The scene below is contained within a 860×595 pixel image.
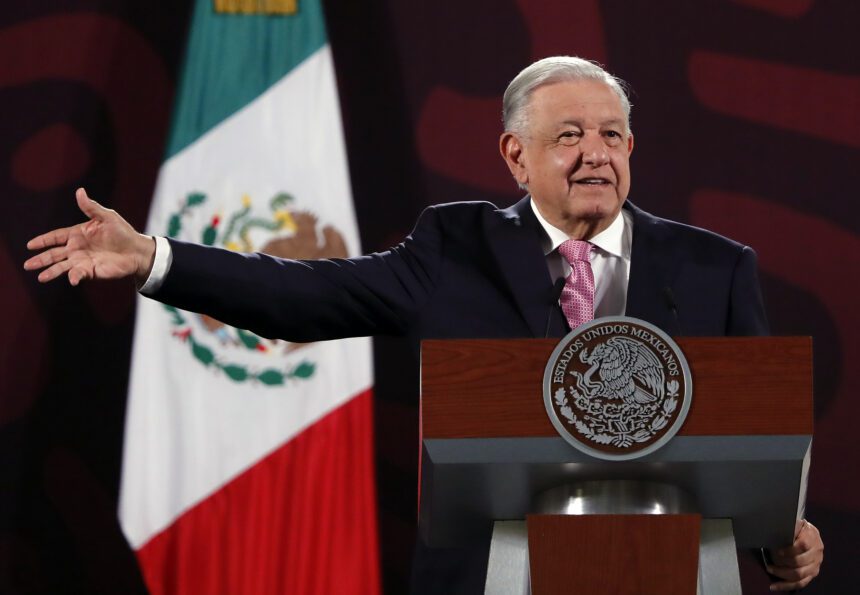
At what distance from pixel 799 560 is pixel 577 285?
62 cm

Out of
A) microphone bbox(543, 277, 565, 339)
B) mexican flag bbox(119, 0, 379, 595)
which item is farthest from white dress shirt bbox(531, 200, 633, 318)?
mexican flag bbox(119, 0, 379, 595)

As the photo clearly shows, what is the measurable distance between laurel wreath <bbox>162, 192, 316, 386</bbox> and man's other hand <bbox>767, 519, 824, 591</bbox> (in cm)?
198

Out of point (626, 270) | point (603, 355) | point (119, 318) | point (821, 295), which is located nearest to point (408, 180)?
point (119, 318)

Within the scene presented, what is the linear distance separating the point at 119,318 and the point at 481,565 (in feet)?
6.34

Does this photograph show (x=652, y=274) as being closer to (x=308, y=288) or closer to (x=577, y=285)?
(x=577, y=285)

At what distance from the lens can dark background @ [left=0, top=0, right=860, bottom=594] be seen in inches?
142

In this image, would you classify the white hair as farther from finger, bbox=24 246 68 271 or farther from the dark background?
the dark background

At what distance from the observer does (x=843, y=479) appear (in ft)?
12.0

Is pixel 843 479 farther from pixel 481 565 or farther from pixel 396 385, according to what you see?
pixel 481 565

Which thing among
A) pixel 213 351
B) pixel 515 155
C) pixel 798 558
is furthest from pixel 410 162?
pixel 798 558

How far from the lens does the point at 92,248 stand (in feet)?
6.37

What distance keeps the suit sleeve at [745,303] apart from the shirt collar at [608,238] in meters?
0.21

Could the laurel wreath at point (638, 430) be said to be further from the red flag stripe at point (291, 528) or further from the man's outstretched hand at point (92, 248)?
the red flag stripe at point (291, 528)

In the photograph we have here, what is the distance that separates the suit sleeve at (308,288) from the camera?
213 cm
